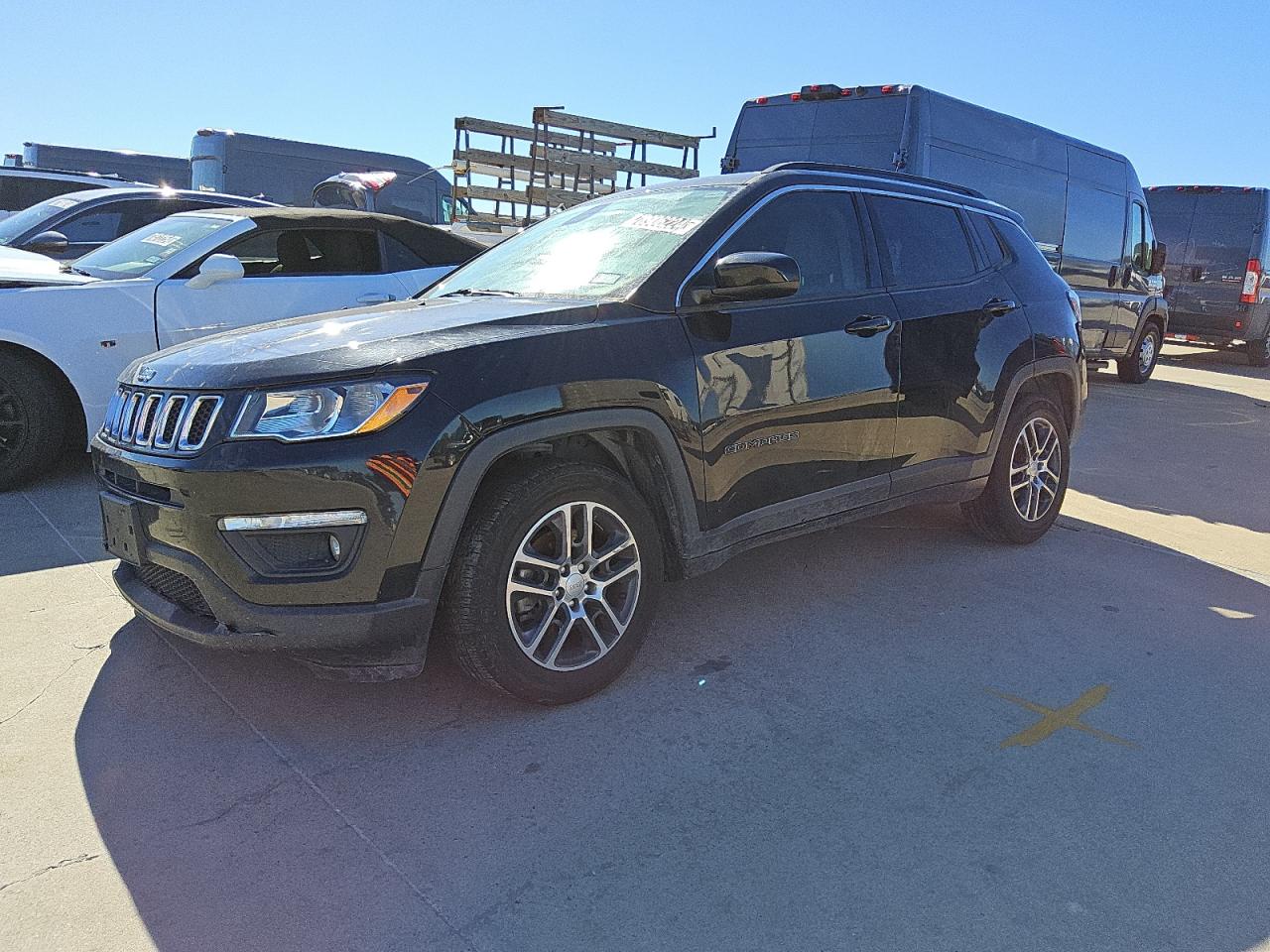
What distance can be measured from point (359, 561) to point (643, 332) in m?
1.21

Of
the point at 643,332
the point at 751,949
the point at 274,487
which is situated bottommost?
the point at 751,949

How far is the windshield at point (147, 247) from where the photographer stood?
581 cm

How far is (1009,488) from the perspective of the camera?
4840mm

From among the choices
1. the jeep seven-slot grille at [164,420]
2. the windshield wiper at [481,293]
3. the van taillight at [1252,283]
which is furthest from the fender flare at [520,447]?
the van taillight at [1252,283]

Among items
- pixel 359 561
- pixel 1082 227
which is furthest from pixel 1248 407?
pixel 359 561

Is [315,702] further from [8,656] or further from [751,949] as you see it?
[751,949]

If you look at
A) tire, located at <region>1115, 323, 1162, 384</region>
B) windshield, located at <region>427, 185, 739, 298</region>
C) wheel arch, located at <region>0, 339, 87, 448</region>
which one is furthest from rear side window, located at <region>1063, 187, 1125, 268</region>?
wheel arch, located at <region>0, 339, 87, 448</region>

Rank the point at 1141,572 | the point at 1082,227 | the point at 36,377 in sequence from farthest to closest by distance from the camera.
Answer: the point at 1082,227
the point at 36,377
the point at 1141,572

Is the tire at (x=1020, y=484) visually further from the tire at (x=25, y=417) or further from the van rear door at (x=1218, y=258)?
the van rear door at (x=1218, y=258)

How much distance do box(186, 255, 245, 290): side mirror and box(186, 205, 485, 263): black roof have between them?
22.6 inches

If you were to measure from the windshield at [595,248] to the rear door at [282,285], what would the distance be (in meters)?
1.58

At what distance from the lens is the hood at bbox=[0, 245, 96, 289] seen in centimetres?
534

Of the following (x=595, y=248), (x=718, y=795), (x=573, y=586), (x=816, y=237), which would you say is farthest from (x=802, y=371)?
(x=718, y=795)

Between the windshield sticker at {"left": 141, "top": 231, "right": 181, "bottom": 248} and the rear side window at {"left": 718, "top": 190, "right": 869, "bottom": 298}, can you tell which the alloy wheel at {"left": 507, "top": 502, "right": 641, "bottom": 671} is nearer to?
the rear side window at {"left": 718, "top": 190, "right": 869, "bottom": 298}
